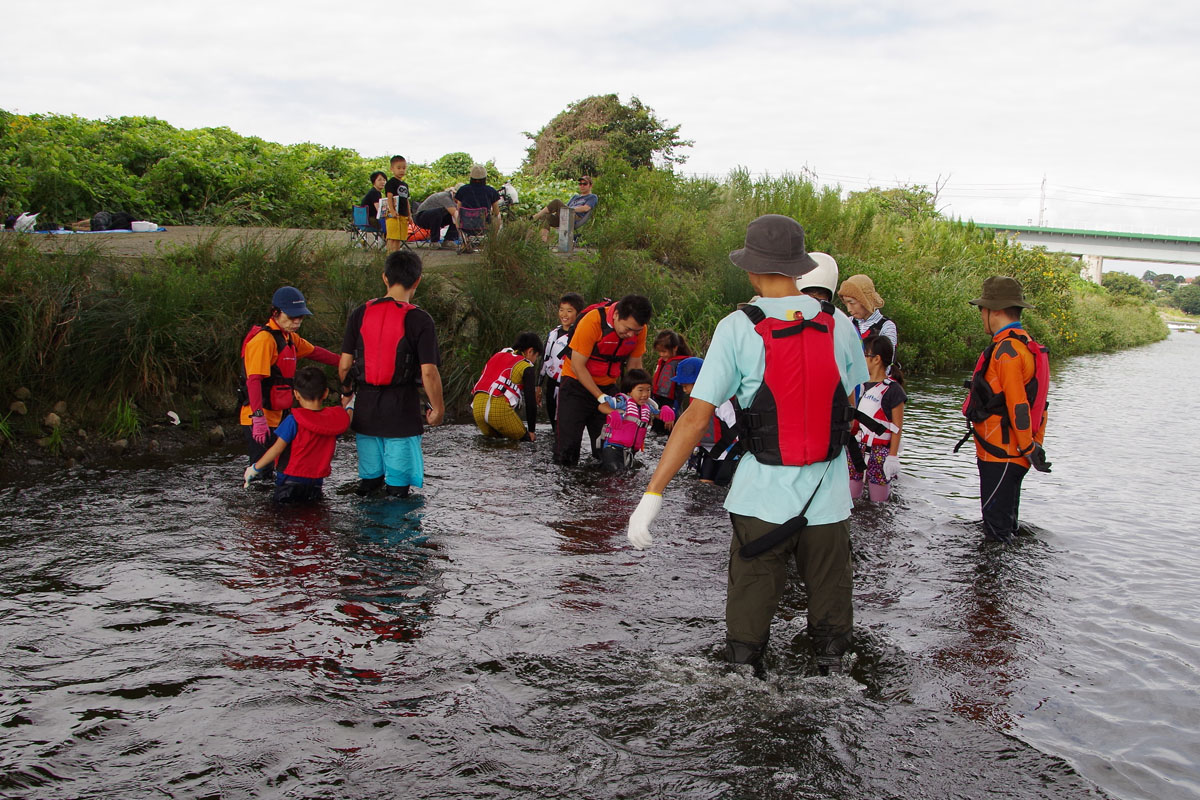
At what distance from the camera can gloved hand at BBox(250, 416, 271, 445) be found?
6.82 metres

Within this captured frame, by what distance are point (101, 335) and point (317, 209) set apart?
11734 mm

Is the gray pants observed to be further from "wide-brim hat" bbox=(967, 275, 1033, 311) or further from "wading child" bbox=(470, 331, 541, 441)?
"wading child" bbox=(470, 331, 541, 441)

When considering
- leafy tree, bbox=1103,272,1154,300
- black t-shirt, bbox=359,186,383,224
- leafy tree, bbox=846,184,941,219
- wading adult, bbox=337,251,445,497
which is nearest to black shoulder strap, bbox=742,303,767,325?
wading adult, bbox=337,251,445,497

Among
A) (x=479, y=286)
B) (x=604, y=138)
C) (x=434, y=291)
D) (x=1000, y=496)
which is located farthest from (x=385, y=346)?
(x=604, y=138)

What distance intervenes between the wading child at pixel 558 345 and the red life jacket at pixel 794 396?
569cm

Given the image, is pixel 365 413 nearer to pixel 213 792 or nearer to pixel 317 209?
pixel 213 792

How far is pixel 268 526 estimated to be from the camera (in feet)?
21.2

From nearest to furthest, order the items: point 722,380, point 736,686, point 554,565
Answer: point 722,380, point 736,686, point 554,565

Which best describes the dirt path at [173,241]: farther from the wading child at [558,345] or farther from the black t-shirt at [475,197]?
the wading child at [558,345]

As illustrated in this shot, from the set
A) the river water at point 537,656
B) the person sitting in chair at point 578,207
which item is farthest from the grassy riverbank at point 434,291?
the river water at point 537,656

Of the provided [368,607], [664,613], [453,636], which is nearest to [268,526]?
[368,607]

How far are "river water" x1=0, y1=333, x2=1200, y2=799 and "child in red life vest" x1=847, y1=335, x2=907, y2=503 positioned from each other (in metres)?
0.37

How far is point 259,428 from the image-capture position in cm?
684

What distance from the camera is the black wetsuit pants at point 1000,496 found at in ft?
21.2
